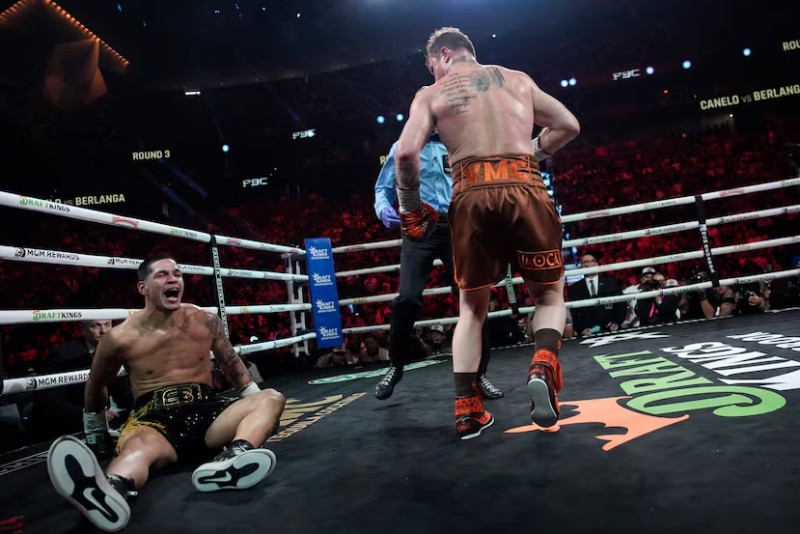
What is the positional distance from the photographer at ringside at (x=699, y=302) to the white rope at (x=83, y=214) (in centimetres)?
364

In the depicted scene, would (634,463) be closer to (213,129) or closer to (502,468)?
(502,468)

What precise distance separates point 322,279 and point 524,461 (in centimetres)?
356

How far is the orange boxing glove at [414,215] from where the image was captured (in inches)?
71.5

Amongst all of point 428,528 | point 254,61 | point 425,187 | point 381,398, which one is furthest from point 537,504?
point 254,61

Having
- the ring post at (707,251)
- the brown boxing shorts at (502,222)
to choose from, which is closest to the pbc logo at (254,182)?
the ring post at (707,251)

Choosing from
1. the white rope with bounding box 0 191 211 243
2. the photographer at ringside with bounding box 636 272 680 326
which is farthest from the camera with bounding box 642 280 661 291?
the white rope with bounding box 0 191 211 243

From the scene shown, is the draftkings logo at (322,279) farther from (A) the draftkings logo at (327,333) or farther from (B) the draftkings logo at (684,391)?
(B) the draftkings logo at (684,391)

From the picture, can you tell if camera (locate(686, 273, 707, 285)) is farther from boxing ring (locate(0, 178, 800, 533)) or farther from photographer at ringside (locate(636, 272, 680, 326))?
boxing ring (locate(0, 178, 800, 533))

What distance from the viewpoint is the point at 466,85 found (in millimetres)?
1773

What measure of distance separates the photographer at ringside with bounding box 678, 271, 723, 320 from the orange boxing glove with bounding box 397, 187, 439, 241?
10.6 feet

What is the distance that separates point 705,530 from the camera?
82 cm

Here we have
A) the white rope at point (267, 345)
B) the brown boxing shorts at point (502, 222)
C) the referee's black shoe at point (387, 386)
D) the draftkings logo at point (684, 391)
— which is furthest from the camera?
the white rope at point (267, 345)

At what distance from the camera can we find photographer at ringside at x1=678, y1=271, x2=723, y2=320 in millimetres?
4324

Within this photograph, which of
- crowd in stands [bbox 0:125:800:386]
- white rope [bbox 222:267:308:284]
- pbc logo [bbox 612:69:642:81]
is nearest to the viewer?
white rope [bbox 222:267:308:284]
